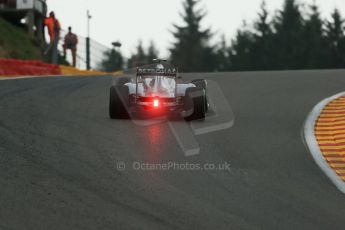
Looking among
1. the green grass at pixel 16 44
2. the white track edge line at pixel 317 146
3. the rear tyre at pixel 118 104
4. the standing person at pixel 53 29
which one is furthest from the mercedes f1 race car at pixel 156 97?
the green grass at pixel 16 44

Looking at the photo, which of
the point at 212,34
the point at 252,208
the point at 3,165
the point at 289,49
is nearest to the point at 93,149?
the point at 3,165

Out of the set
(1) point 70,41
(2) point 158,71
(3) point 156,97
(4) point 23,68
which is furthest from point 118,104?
(1) point 70,41

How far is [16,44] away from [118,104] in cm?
1947

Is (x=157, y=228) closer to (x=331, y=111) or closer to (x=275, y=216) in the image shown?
(x=275, y=216)

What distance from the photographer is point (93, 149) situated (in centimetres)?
697

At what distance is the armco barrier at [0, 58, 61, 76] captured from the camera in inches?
718

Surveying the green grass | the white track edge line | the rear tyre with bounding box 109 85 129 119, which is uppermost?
the green grass

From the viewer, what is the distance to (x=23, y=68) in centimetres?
1927

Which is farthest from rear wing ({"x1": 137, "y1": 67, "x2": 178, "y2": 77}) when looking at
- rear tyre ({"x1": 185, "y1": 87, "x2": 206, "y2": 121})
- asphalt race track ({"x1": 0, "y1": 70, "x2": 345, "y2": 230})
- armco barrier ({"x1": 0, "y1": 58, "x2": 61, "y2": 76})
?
armco barrier ({"x1": 0, "y1": 58, "x2": 61, "y2": 76})

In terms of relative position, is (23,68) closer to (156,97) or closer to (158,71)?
(158,71)

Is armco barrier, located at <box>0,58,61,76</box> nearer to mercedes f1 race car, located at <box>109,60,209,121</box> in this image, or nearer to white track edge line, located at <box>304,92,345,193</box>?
mercedes f1 race car, located at <box>109,60,209,121</box>

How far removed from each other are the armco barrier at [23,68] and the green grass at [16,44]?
533cm

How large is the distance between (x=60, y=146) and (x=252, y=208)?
2.60m

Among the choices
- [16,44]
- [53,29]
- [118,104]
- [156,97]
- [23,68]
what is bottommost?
[118,104]
